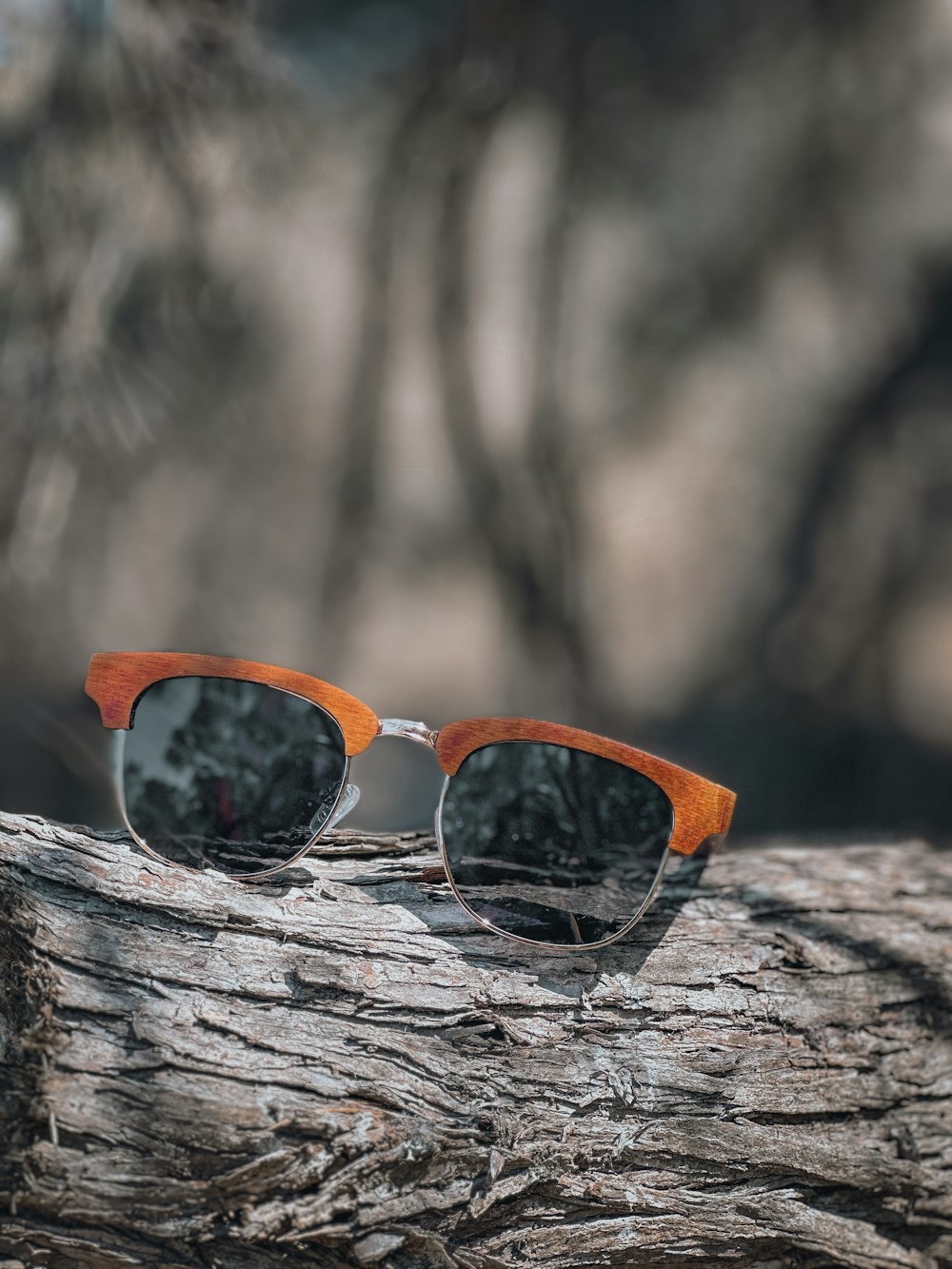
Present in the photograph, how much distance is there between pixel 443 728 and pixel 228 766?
6.0 inches

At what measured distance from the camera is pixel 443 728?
0.57 m

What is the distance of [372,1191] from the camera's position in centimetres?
40

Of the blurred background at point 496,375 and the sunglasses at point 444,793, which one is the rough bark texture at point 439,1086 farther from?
the blurred background at point 496,375

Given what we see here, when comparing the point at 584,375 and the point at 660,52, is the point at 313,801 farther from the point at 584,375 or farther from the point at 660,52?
the point at 660,52

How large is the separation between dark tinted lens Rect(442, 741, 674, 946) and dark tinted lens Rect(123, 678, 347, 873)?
98 millimetres

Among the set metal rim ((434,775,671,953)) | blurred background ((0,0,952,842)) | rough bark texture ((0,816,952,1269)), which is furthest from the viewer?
blurred background ((0,0,952,842))

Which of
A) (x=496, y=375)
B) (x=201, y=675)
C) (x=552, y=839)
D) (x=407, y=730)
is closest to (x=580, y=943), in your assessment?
(x=552, y=839)

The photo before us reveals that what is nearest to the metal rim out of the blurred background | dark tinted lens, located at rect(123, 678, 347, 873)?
dark tinted lens, located at rect(123, 678, 347, 873)

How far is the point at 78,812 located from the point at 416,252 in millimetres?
587

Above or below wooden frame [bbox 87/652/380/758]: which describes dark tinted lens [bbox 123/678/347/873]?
below

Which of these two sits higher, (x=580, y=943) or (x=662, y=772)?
(x=662, y=772)

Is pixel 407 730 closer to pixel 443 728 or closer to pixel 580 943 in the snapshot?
pixel 443 728

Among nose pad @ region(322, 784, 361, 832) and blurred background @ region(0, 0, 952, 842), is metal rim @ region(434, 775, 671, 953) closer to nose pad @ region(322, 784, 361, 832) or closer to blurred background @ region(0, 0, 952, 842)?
nose pad @ region(322, 784, 361, 832)

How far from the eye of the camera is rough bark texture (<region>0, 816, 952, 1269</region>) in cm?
39
